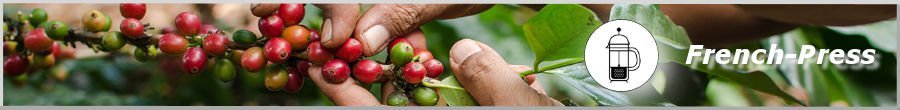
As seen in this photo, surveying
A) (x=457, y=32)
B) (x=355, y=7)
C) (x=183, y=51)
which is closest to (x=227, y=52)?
(x=183, y=51)

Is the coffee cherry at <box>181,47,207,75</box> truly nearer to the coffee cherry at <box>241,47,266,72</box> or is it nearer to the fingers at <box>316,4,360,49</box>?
the coffee cherry at <box>241,47,266,72</box>

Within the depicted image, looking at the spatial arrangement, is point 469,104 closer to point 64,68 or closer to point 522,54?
point 522,54

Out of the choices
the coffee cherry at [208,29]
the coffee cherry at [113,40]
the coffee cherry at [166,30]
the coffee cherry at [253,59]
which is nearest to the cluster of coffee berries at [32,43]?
the coffee cherry at [113,40]

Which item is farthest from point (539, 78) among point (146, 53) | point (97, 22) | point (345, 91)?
point (97, 22)

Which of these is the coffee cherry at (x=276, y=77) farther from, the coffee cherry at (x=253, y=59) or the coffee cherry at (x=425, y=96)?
the coffee cherry at (x=425, y=96)

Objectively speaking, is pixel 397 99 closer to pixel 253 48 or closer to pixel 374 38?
pixel 374 38

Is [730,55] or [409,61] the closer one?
[409,61]
